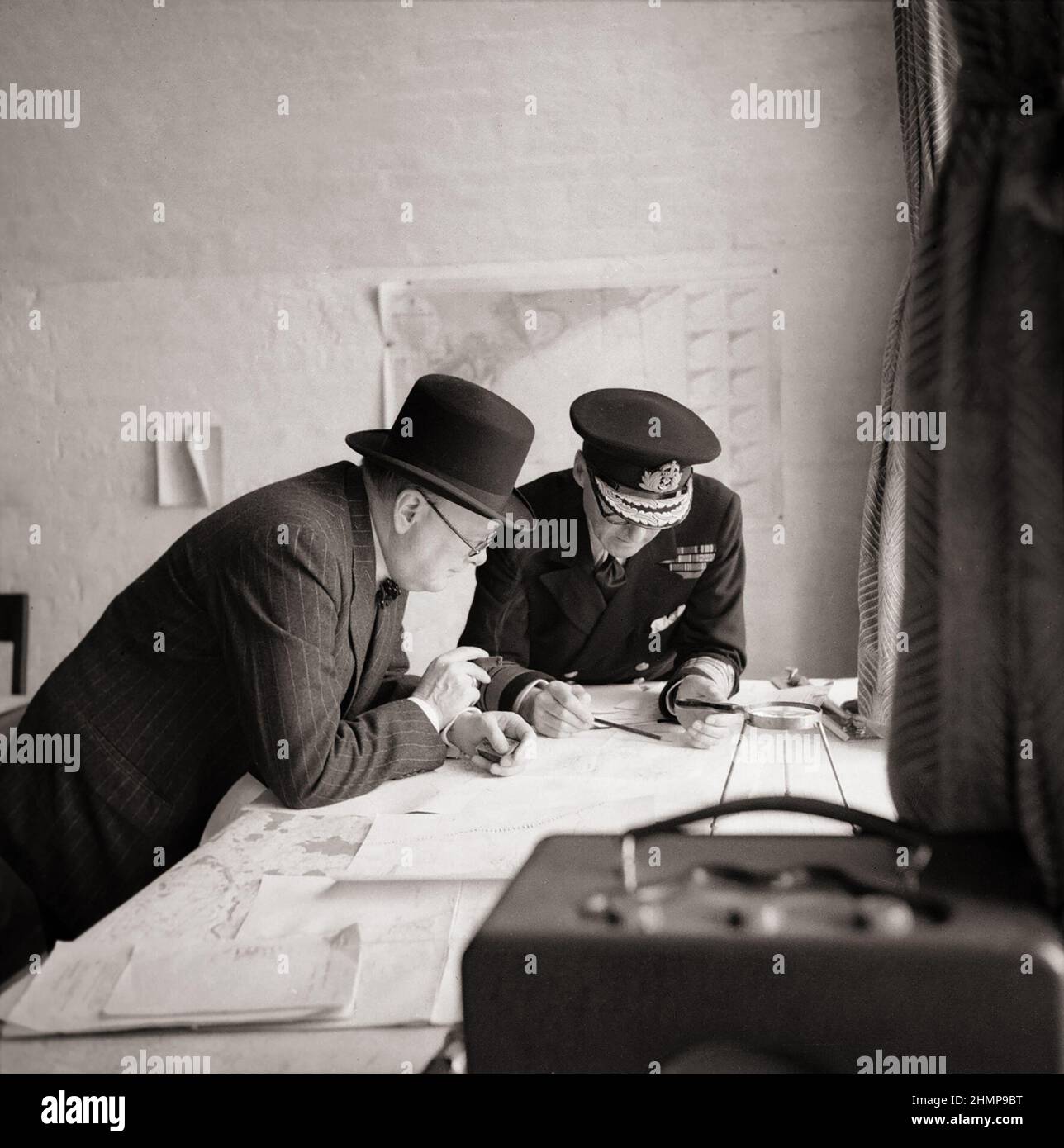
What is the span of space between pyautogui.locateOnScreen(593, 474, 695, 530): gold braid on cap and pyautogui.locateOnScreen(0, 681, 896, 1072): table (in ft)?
1.14

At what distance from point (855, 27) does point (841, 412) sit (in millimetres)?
1189

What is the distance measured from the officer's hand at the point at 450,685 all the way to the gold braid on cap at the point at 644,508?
1.71ft

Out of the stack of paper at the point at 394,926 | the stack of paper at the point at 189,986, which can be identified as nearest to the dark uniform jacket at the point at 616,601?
the stack of paper at the point at 394,926

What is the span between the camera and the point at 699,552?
246 cm

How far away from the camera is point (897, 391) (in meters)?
1.49

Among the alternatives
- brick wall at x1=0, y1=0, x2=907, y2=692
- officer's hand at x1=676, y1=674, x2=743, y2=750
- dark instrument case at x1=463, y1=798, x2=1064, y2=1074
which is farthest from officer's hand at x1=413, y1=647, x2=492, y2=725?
brick wall at x1=0, y1=0, x2=907, y2=692

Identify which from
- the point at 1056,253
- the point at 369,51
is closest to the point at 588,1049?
the point at 1056,253

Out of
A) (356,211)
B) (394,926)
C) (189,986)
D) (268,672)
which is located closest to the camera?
(189,986)

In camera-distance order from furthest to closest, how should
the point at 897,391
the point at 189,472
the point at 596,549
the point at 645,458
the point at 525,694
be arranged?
the point at 189,472, the point at 596,549, the point at 645,458, the point at 525,694, the point at 897,391

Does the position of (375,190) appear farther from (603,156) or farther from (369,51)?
(603,156)

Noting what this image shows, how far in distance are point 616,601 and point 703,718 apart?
0.73 m

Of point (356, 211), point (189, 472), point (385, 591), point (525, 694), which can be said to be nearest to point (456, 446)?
point (385, 591)

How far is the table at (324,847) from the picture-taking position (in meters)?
0.74

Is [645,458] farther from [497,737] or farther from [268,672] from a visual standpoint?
[268,672]
